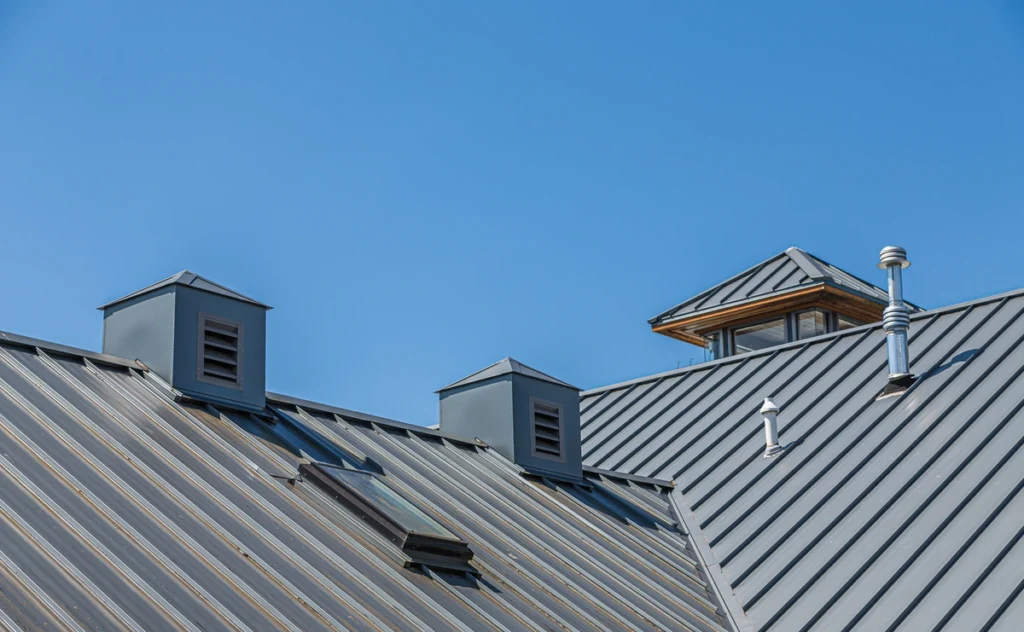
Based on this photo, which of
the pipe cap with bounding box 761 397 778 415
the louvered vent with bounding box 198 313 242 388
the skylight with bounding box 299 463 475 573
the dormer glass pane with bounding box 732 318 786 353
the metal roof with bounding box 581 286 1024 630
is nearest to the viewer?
the skylight with bounding box 299 463 475 573

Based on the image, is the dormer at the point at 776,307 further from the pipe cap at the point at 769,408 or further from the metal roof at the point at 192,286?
the metal roof at the point at 192,286

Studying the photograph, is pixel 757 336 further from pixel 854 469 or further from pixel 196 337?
pixel 196 337

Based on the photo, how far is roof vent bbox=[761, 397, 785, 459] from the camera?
1617cm

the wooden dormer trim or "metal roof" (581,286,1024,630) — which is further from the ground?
the wooden dormer trim

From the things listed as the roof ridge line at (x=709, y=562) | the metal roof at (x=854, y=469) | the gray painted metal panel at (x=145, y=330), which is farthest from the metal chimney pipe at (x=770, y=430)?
the gray painted metal panel at (x=145, y=330)

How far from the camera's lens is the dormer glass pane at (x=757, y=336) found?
2475cm

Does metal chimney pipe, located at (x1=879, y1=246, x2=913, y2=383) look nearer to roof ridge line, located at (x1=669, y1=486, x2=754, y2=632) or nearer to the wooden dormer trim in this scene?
roof ridge line, located at (x1=669, y1=486, x2=754, y2=632)

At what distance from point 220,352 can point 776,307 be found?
1323cm

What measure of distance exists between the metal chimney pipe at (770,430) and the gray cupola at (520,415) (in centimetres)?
225

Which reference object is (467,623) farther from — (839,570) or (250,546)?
(839,570)

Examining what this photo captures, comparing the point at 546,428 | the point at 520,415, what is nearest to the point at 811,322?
the point at 546,428

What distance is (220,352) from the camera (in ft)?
43.3

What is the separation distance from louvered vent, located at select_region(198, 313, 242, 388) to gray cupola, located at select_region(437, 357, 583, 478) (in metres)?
3.78

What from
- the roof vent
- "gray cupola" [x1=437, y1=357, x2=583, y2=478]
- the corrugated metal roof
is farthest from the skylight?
the roof vent
